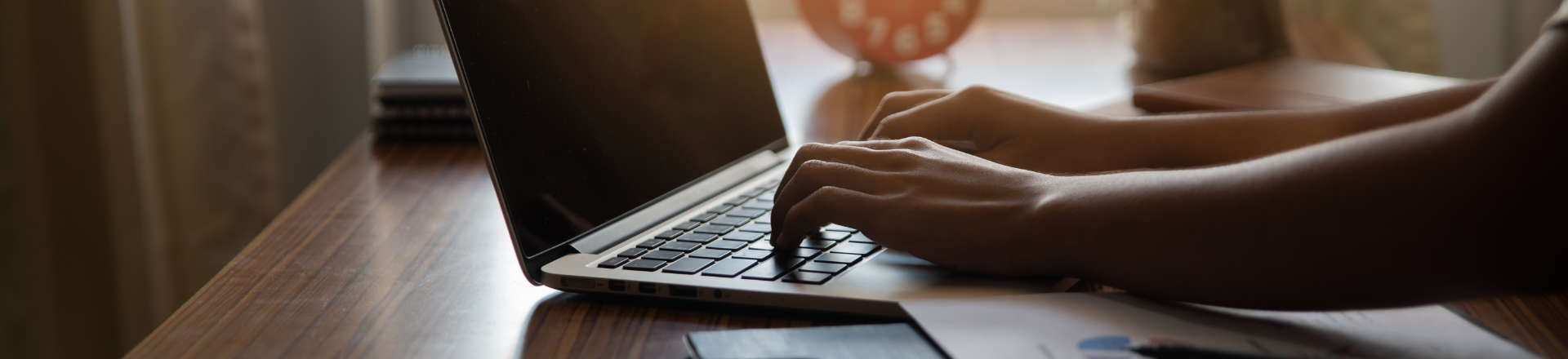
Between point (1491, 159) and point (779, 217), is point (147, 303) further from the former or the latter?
point (1491, 159)

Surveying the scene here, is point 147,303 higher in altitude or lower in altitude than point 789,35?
lower

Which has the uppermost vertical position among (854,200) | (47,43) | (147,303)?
(47,43)

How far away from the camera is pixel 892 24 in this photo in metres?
1.36

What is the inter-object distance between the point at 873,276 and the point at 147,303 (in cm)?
90

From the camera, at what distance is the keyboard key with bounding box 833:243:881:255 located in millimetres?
574

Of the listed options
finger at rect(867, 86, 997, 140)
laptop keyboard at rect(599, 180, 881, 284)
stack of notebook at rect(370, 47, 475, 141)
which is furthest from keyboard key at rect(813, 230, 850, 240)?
stack of notebook at rect(370, 47, 475, 141)

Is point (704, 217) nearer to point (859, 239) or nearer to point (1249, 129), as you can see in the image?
point (859, 239)

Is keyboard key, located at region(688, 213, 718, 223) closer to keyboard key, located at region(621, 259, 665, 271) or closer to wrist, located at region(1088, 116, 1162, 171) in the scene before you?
keyboard key, located at region(621, 259, 665, 271)

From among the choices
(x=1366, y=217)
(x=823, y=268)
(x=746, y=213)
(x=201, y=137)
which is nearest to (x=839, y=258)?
(x=823, y=268)

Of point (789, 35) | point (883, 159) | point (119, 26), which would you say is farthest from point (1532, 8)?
point (119, 26)

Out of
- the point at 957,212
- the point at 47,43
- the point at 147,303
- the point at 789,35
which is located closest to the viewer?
the point at 957,212

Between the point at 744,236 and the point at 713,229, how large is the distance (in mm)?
24

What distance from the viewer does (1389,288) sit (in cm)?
43

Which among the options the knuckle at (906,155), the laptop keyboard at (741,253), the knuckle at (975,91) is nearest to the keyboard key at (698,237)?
the laptop keyboard at (741,253)
